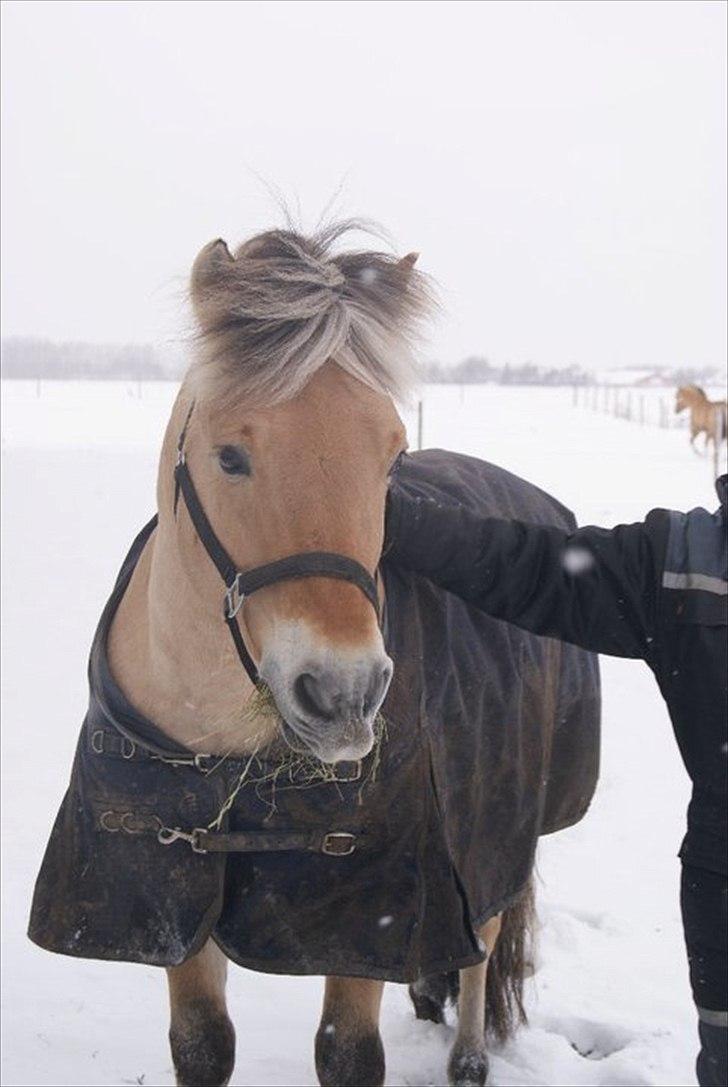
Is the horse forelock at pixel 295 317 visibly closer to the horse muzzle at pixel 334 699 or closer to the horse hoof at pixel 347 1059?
the horse muzzle at pixel 334 699

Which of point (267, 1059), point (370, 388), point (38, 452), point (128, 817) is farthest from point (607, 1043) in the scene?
point (38, 452)

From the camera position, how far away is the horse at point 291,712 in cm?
209

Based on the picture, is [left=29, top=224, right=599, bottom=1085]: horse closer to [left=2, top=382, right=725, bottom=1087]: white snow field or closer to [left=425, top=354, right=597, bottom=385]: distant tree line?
[left=2, top=382, right=725, bottom=1087]: white snow field

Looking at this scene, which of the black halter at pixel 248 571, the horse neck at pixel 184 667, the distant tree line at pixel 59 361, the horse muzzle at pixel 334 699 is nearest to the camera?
the horse muzzle at pixel 334 699

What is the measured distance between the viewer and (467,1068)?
11.7ft

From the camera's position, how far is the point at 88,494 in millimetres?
14203

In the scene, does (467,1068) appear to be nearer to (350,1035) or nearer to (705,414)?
(350,1035)

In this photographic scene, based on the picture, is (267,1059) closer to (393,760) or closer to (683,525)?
(393,760)

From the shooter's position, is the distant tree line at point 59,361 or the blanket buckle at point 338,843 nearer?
the blanket buckle at point 338,843

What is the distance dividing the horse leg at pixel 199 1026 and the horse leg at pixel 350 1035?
279mm

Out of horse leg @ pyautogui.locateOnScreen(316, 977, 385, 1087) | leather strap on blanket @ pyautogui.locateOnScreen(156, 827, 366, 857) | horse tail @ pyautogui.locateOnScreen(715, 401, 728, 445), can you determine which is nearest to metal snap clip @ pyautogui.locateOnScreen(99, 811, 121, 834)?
leather strap on blanket @ pyautogui.locateOnScreen(156, 827, 366, 857)

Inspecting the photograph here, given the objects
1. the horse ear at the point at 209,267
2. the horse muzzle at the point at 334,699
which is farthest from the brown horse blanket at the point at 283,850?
the horse ear at the point at 209,267

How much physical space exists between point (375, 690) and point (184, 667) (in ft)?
2.33

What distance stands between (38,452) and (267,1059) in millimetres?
16118
